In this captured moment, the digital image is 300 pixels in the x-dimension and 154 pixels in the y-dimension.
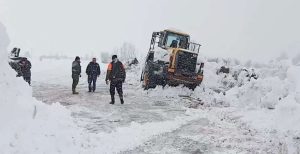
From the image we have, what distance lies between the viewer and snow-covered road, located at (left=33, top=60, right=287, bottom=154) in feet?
36.8

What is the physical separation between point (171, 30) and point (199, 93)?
155 inches

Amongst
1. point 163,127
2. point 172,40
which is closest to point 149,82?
point 172,40

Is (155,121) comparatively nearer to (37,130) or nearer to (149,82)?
(37,130)

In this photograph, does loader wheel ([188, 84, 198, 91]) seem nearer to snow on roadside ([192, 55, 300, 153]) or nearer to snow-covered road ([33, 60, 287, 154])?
snow on roadside ([192, 55, 300, 153])

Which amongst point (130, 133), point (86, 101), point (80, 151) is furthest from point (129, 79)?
point (80, 151)

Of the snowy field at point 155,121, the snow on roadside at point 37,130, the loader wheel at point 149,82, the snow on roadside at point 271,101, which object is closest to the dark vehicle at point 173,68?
the loader wheel at point 149,82

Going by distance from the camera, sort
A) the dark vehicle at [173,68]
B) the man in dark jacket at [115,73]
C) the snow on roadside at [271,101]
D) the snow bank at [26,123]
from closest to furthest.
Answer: the snow bank at [26,123], the snow on roadside at [271,101], the man in dark jacket at [115,73], the dark vehicle at [173,68]

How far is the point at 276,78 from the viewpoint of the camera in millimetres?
17062

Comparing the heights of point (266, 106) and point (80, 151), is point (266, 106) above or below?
above

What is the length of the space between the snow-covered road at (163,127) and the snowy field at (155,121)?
0.07 ft

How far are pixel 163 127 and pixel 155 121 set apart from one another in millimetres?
1038

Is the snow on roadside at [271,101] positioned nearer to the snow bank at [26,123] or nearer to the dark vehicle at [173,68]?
the dark vehicle at [173,68]

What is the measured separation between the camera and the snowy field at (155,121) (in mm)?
9586

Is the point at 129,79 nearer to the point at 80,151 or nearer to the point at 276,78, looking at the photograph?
the point at 276,78
